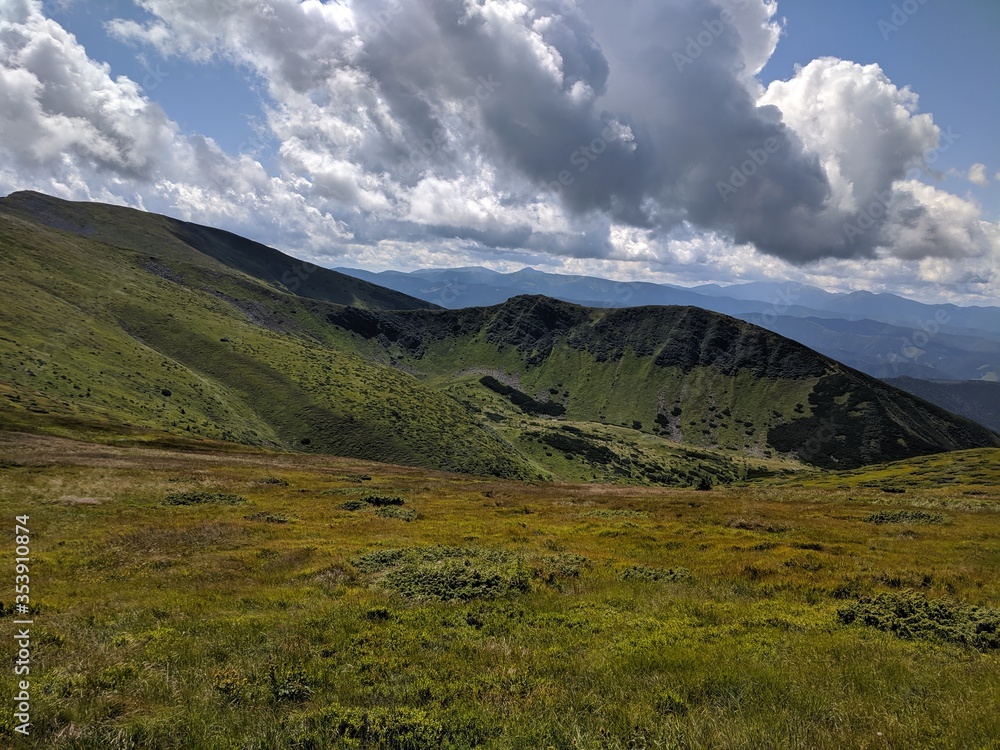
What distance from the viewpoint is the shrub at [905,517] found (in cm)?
3072

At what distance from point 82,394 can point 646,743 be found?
12190 centimetres

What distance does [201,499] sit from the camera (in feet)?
113

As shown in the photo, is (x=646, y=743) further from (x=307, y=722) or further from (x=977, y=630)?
(x=977, y=630)

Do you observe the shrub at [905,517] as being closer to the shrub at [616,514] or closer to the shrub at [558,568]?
the shrub at [616,514]

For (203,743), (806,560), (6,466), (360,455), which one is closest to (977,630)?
(806,560)

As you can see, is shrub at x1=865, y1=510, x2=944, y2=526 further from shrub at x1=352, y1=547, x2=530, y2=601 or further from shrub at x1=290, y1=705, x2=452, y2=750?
shrub at x1=290, y1=705, x2=452, y2=750

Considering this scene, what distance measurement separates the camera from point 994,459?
325 ft

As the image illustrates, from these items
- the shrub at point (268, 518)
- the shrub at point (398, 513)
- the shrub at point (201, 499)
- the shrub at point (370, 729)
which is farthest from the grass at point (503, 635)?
the shrub at point (201, 499)

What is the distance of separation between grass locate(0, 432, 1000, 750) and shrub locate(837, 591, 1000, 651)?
75 mm

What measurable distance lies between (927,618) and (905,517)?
25.2m

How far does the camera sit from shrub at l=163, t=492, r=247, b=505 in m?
33.5

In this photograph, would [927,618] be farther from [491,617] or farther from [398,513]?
[398,513]

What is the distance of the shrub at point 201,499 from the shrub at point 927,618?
36.5 metres

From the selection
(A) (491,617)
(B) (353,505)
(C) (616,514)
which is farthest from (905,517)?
(B) (353,505)
